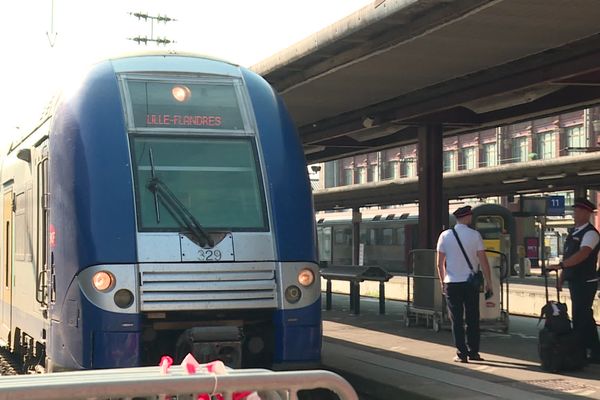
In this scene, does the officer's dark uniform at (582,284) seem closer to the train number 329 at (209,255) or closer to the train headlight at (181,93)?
the train number 329 at (209,255)

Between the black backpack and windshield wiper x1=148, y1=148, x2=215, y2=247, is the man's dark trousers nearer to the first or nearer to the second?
the black backpack

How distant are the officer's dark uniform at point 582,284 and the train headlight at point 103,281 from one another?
5.07 metres

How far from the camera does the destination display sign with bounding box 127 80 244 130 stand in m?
7.39

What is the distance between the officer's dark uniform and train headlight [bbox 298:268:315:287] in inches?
137

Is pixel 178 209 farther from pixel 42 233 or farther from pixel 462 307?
pixel 462 307

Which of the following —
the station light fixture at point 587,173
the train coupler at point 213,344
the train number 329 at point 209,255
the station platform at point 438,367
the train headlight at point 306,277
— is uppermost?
the station light fixture at point 587,173

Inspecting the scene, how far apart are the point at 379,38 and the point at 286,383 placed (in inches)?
318

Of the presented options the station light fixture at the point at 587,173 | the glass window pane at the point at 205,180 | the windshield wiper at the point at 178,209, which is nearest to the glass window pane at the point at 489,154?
the station light fixture at the point at 587,173

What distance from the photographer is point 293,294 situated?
23.1 feet

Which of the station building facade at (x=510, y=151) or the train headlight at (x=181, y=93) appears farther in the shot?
the station building facade at (x=510, y=151)

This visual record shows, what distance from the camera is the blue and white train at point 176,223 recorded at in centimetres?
667

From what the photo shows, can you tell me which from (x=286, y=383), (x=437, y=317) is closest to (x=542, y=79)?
(x=437, y=317)

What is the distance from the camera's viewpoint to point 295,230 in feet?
23.7

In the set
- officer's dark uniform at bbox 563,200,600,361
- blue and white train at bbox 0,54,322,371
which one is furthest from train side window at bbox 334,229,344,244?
blue and white train at bbox 0,54,322,371
